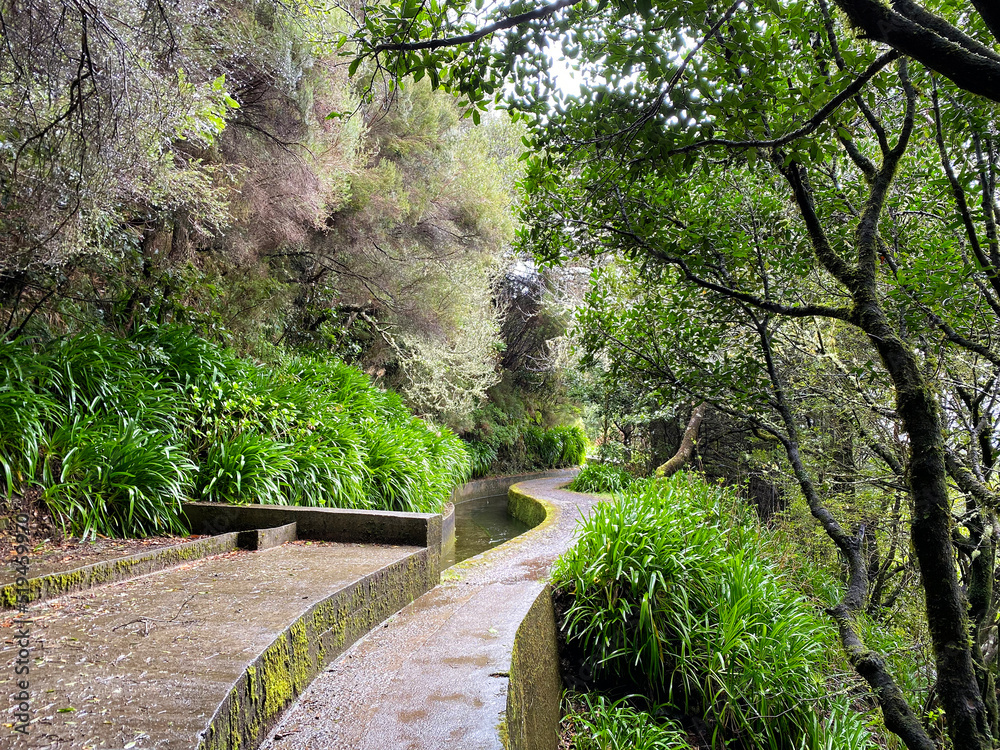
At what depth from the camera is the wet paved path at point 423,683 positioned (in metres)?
1.99

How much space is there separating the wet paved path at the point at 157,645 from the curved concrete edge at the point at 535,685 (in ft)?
3.12

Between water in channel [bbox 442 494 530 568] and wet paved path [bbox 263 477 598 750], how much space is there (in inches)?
105

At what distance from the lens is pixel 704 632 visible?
11.3 feet

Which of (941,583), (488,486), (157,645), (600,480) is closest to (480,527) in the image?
(600,480)

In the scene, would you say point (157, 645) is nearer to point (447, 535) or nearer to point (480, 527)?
point (447, 535)

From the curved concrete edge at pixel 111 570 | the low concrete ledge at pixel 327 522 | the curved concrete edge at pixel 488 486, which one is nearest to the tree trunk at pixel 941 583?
the low concrete ledge at pixel 327 522

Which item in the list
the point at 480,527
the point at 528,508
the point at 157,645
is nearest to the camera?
the point at 157,645

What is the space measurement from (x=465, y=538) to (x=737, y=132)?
6.78 m

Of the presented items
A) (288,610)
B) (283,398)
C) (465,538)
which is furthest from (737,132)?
(465,538)

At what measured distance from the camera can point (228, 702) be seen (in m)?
1.80

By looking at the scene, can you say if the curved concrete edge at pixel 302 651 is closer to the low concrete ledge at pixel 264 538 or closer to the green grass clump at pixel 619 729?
the low concrete ledge at pixel 264 538

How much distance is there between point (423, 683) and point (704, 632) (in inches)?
75.6

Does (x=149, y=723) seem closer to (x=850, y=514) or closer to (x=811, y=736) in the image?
(x=811, y=736)

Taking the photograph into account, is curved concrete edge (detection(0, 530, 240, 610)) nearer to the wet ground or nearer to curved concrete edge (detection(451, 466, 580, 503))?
the wet ground
